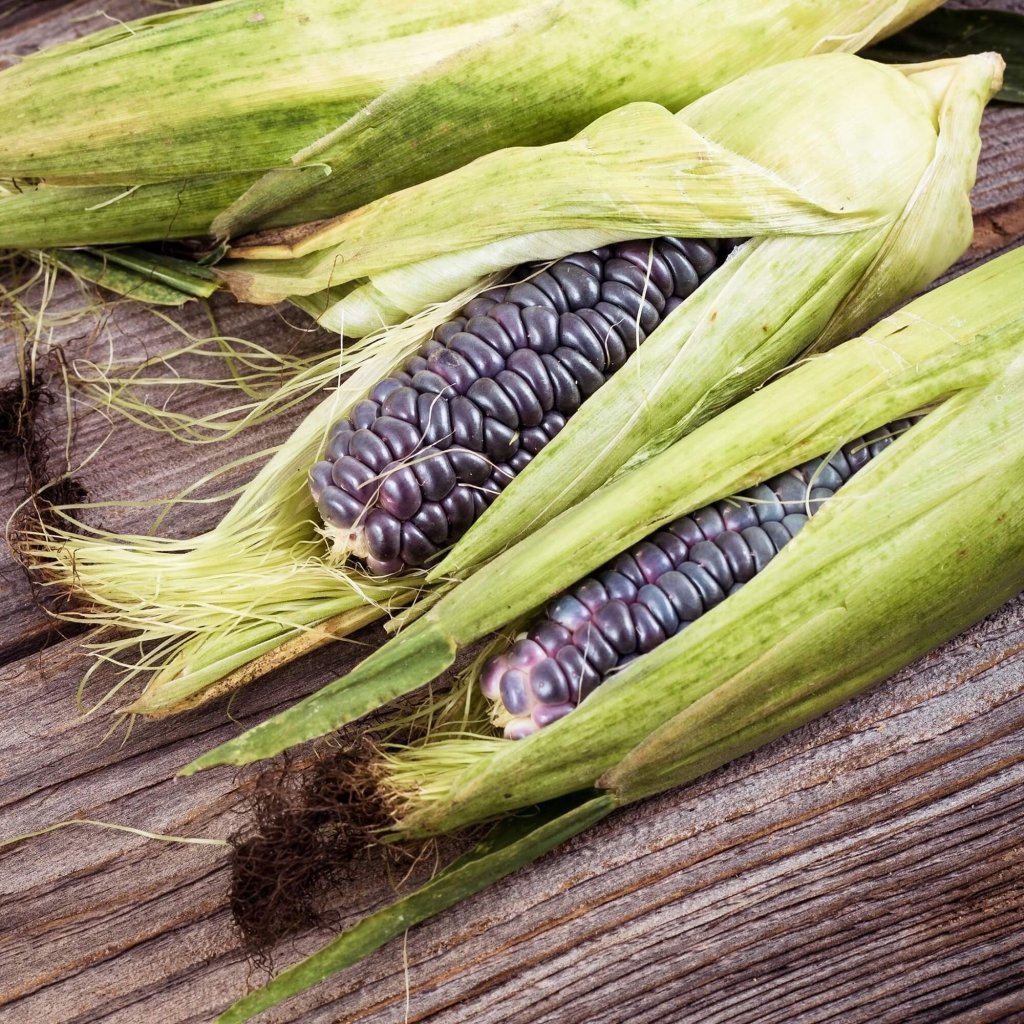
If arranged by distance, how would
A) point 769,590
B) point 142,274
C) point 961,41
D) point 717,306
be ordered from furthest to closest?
point 961,41, point 142,274, point 717,306, point 769,590

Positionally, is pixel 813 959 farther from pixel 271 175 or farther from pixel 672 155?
pixel 271 175

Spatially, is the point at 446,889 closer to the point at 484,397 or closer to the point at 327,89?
the point at 484,397

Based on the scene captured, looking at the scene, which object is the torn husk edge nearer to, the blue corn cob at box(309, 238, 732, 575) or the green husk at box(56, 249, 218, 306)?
the blue corn cob at box(309, 238, 732, 575)

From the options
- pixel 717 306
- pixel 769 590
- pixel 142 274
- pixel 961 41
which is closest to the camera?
pixel 769 590

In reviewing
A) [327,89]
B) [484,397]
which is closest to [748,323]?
[484,397]

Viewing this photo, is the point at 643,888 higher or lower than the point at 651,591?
lower

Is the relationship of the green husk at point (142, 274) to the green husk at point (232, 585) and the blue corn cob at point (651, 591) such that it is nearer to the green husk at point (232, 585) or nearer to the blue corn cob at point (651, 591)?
the green husk at point (232, 585)
